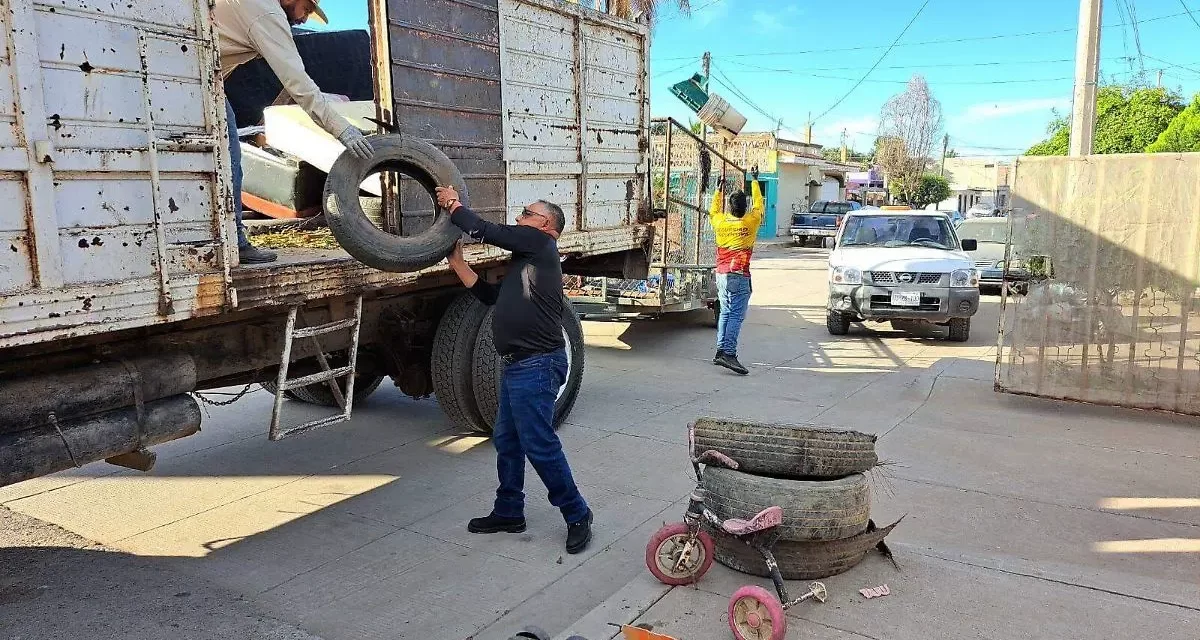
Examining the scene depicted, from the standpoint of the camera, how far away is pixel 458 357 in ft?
18.2

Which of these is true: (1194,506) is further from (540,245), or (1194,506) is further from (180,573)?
(180,573)

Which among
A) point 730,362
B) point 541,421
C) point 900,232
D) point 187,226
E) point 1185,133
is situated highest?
point 1185,133

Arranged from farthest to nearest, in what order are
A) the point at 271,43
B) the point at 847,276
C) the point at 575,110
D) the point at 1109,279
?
1. the point at 847,276
2. the point at 1109,279
3. the point at 575,110
4. the point at 271,43

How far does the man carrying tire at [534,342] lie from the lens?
401cm

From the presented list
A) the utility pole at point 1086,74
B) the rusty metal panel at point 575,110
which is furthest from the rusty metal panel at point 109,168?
the utility pole at point 1086,74

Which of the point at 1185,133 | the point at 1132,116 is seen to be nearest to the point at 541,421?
the point at 1185,133

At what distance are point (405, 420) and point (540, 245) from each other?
2.99 m

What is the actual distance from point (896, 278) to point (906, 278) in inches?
4.3

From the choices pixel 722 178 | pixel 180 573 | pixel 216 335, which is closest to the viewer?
pixel 180 573

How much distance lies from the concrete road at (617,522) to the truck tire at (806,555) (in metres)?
0.06

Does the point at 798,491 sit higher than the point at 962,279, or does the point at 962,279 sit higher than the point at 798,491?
the point at 962,279

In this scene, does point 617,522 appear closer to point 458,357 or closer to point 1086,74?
point 458,357

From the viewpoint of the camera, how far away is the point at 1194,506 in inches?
183

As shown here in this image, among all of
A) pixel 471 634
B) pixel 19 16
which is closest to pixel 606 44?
pixel 19 16
